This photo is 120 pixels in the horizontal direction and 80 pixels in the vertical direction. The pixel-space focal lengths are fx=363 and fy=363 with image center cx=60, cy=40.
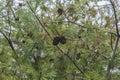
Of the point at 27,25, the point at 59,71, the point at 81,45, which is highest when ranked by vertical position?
the point at 27,25

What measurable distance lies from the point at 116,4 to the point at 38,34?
0.75 metres

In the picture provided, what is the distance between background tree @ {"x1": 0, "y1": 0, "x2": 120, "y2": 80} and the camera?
123 inches

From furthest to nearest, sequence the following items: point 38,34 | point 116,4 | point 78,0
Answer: point 78,0
point 38,34
point 116,4

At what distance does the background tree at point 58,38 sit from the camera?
3135 millimetres

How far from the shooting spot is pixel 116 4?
3.02 meters

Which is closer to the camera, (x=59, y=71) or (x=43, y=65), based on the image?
(x=43, y=65)

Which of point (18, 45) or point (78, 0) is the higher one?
point (78, 0)

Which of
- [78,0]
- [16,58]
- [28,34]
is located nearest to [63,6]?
[78,0]

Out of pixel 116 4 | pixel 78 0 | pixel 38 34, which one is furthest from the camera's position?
pixel 78 0

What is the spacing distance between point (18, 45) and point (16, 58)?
1.06 feet

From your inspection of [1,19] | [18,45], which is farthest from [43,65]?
[1,19]

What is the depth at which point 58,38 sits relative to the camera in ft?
9.77

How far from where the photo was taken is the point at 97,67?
3.35m

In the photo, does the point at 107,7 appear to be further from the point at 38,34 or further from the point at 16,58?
the point at 16,58
